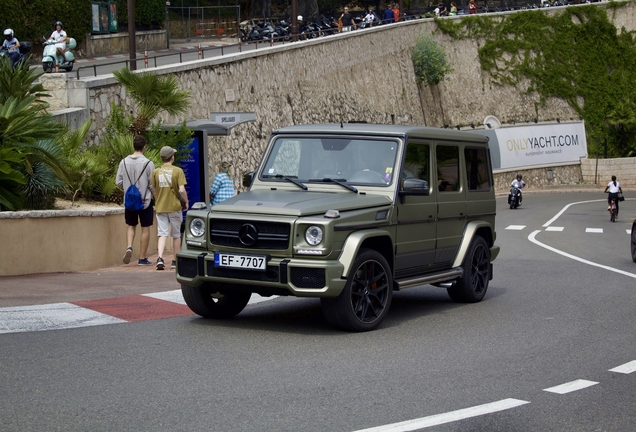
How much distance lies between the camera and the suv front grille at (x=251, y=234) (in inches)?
335

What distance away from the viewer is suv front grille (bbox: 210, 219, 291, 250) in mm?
8500

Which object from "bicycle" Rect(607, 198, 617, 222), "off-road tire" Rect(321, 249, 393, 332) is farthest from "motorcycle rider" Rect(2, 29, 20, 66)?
"bicycle" Rect(607, 198, 617, 222)

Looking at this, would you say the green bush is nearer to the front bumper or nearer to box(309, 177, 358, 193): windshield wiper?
box(309, 177, 358, 193): windshield wiper

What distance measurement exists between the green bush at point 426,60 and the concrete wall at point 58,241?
44441 mm

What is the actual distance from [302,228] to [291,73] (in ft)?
104

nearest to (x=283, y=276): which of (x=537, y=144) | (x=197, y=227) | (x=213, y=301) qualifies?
(x=197, y=227)

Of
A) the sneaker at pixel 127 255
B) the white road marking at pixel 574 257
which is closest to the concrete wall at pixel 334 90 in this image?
the sneaker at pixel 127 255

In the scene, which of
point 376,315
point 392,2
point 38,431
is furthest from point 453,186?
point 392,2

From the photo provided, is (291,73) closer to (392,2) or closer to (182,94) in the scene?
(182,94)

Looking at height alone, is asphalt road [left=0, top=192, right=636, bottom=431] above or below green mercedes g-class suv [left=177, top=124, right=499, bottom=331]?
below

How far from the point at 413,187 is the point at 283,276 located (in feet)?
5.90

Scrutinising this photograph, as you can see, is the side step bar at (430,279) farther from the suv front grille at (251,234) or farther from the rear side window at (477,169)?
the suv front grille at (251,234)

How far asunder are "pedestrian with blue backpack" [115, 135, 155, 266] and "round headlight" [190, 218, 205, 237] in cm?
438

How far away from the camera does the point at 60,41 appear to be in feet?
85.9
